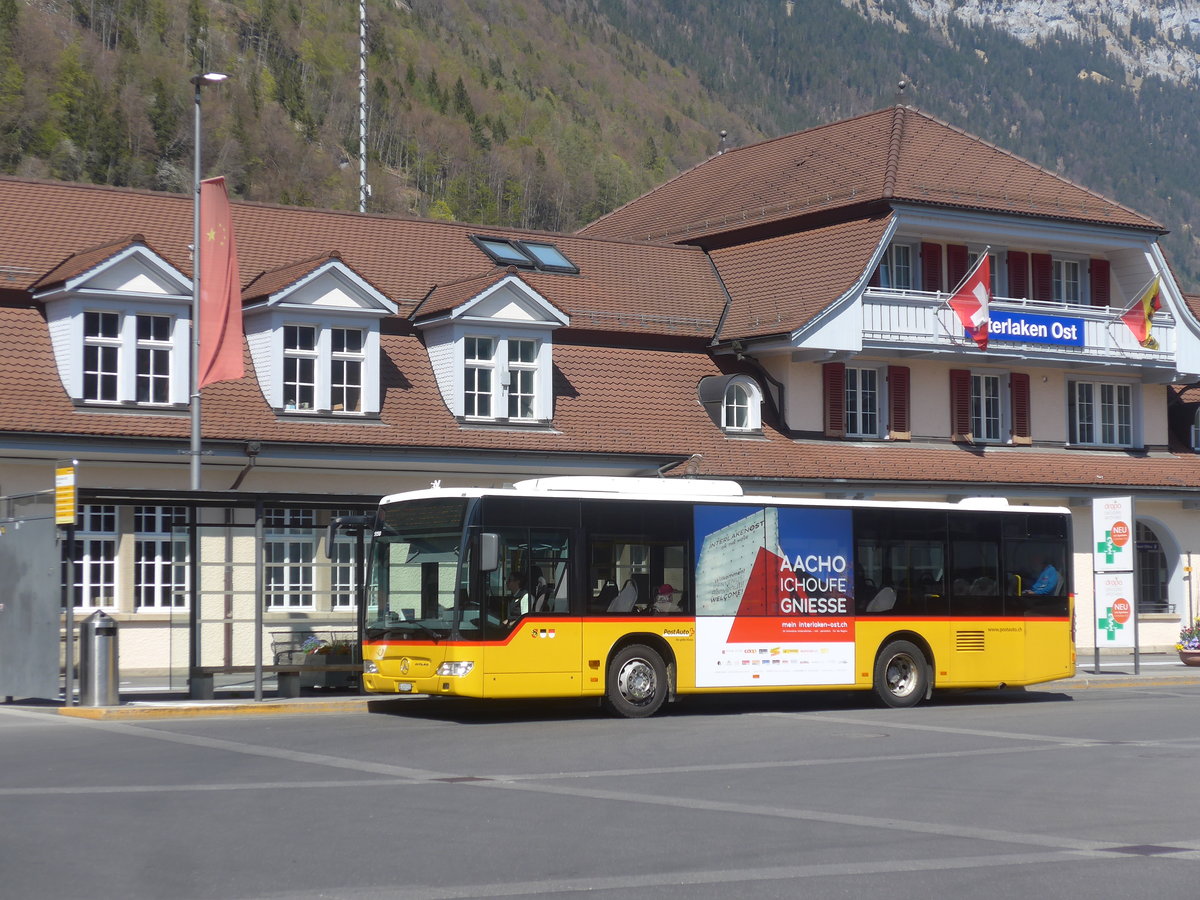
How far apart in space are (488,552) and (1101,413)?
24105mm

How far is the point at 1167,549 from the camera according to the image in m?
41.1

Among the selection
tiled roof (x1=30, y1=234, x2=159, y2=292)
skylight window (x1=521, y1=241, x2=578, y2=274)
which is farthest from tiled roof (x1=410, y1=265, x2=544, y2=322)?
tiled roof (x1=30, y1=234, x2=159, y2=292)

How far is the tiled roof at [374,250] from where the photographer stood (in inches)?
1209

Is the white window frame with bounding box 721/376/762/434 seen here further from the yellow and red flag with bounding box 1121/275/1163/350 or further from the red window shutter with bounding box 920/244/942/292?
the yellow and red flag with bounding box 1121/275/1163/350

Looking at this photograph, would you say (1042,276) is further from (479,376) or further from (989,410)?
(479,376)

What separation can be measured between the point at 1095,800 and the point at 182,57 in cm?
12335

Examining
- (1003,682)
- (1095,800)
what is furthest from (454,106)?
(1095,800)

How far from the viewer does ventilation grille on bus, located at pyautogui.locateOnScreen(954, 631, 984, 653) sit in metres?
25.2

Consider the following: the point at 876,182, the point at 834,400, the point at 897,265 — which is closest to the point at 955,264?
the point at 897,265

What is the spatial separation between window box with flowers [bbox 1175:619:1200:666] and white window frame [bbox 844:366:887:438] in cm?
744

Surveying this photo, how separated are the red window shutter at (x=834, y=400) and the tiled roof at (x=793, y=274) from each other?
1.60 metres

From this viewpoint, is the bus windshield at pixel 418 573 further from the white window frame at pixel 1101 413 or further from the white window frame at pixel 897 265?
the white window frame at pixel 1101 413

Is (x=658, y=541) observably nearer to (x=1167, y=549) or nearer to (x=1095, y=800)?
(x=1095, y=800)

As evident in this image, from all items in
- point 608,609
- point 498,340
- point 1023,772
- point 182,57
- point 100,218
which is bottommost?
point 1023,772
